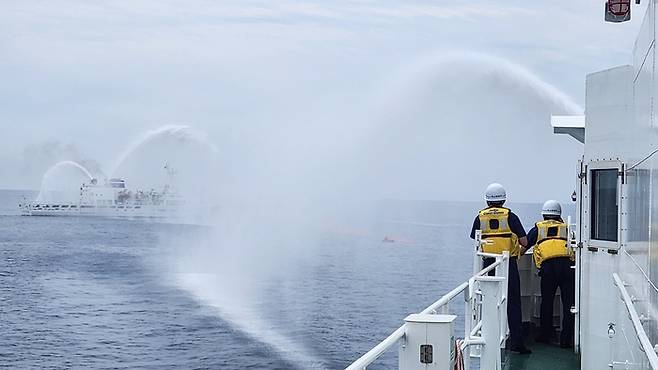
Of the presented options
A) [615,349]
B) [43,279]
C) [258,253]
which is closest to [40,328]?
[43,279]

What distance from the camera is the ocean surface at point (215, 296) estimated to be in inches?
1287

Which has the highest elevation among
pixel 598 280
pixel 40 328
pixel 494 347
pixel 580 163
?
pixel 580 163

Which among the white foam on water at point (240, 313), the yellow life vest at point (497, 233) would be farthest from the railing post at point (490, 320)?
the white foam on water at point (240, 313)

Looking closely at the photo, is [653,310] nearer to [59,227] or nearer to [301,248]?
[301,248]

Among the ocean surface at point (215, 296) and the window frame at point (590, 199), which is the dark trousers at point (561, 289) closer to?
the window frame at point (590, 199)

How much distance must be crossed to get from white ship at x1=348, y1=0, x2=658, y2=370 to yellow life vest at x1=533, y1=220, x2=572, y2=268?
0.14m

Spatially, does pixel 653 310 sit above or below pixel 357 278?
above

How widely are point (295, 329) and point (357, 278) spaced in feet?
66.7

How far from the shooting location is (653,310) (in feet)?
9.62

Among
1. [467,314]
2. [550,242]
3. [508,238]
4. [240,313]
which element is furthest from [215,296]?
[467,314]

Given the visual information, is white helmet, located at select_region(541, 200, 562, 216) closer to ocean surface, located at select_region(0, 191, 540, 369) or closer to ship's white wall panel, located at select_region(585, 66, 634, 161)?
ship's white wall panel, located at select_region(585, 66, 634, 161)

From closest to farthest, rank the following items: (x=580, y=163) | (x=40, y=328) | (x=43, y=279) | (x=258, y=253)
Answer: (x=580, y=163) → (x=40, y=328) → (x=43, y=279) → (x=258, y=253)

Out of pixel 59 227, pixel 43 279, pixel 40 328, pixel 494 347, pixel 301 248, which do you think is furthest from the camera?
pixel 59 227

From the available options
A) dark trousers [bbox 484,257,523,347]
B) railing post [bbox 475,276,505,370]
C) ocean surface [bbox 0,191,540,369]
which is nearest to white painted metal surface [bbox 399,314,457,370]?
railing post [bbox 475,276,505,370]
